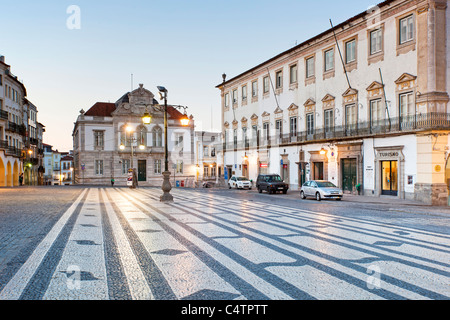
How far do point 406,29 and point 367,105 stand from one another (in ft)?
18.9

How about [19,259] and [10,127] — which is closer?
[19,259]

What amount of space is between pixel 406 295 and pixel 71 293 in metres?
4.49

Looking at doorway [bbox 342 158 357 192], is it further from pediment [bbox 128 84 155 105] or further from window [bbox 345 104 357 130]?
pediment [bbox 128 84 155 105]

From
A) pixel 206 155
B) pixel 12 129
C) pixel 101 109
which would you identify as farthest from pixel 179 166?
pixel 12 129

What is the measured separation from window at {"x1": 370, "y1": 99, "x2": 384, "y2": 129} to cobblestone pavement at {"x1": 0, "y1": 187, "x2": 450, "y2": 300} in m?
16.0

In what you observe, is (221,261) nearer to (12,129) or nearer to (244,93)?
(244,93)

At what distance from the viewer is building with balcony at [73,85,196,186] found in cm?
6203

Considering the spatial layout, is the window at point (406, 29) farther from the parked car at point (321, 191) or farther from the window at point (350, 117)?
the parked car at point (321, 191)

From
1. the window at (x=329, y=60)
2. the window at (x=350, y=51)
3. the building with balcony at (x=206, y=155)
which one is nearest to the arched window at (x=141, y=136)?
the building with balcony at (x=206, y=155)

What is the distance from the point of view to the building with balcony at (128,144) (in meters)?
62.0

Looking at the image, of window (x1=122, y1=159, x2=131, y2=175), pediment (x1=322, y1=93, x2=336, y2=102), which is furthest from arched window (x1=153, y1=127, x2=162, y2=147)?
pediment (x1=322, y1=93, x2=336, y2=102)

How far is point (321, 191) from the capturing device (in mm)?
25969
